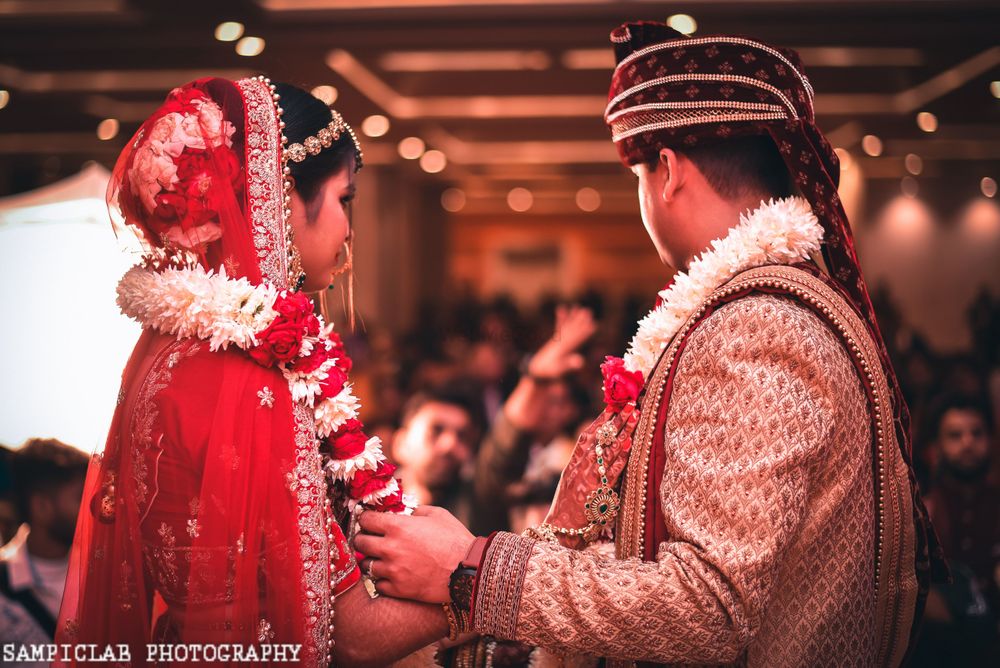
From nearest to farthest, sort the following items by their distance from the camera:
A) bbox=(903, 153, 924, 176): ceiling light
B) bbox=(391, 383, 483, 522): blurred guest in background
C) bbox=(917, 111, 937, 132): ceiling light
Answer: bbox=(391, 383, 483, 522): blurred guest in background
bbox=(917, 111, 937, 132): ceiling light
bbox=(903, 153, 924, 176): ceiling light

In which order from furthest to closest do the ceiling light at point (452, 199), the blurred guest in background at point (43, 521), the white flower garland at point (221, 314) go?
1. the ceiling light at point (452, 199)
2. the blurred guest in background at point (43, 521)
3. the white flower garland at point (221, 314)

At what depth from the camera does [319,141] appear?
5.69ft

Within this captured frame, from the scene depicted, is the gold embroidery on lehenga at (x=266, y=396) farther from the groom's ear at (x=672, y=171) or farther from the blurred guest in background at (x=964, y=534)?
the blurred guest in background at (x=964, y=534)

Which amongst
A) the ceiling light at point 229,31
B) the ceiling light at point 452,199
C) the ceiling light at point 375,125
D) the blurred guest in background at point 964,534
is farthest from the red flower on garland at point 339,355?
the ceiling light at point 452,199

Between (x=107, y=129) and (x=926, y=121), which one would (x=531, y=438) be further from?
(x=107, y=129)

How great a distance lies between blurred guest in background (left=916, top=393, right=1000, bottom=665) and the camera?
327cm

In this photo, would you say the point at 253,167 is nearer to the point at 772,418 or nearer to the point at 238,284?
the point at 238,284

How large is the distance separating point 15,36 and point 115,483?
22.2 ft

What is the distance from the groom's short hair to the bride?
0.73m

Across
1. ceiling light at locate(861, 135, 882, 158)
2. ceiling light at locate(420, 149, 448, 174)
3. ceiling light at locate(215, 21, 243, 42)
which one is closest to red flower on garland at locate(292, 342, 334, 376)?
ceiling light at locate(215, 21, 243, 42)

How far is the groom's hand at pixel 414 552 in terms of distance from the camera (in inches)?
63.5

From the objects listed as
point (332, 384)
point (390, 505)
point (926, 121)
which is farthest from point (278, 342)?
point (926, 121)

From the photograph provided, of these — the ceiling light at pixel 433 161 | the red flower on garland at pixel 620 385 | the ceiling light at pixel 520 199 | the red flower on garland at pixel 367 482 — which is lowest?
the red flower on garland at pixel 367 482

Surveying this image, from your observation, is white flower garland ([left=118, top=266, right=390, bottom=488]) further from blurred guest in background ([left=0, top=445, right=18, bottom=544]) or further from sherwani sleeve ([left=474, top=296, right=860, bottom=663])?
blurred guest in background ([left=0, top=445, right=18, bottom=544])
